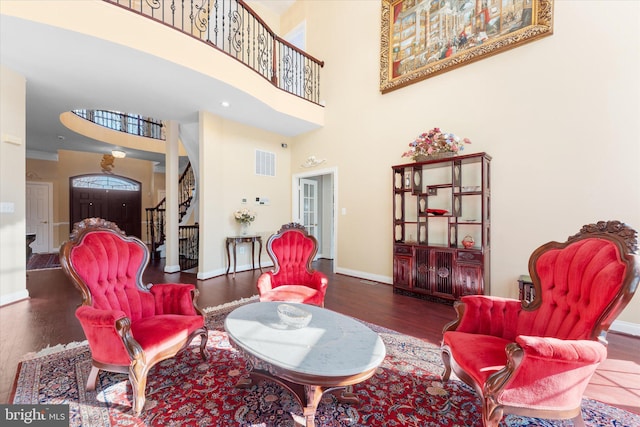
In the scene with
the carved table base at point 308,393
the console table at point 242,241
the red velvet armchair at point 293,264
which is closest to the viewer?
the carved table base at point 308,393

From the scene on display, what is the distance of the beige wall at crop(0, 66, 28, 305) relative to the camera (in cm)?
353

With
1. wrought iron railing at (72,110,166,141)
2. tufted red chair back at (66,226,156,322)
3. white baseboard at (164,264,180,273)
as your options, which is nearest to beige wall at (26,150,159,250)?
wrought iron railing at (72,110,166,141)

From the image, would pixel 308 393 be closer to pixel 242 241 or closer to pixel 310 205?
pixel 242 241

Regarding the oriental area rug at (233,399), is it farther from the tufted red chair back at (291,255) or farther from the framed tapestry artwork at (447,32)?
the framed tapestry artwork at (447,32)

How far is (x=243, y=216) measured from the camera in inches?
212

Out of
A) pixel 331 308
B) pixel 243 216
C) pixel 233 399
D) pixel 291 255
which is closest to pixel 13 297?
pixel 243 216

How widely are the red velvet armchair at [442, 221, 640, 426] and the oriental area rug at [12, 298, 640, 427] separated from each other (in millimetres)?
259

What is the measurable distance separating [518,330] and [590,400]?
65cm

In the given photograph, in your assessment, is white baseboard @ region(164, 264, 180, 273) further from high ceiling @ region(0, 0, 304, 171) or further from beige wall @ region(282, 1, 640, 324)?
beige wall @ region(282, 1, 640, 324)

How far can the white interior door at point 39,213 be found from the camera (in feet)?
24.9

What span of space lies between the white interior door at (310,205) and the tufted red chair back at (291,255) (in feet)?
10.9

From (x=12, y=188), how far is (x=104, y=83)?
1.89 m

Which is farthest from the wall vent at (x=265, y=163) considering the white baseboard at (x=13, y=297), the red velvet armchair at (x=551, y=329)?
the red velvet armchair at (x=551, y=329)

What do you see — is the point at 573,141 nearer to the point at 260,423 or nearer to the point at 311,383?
the point at 311,383
